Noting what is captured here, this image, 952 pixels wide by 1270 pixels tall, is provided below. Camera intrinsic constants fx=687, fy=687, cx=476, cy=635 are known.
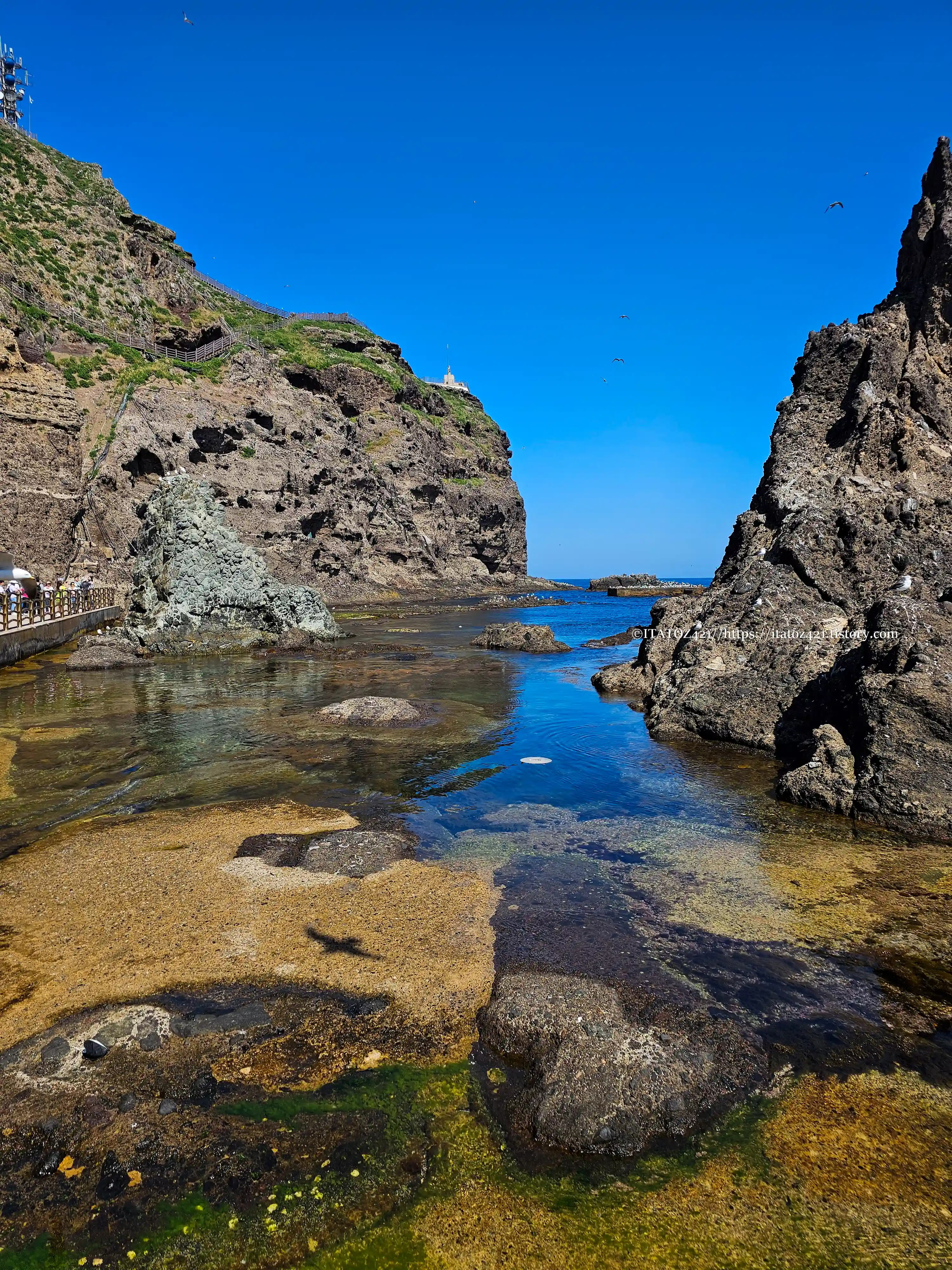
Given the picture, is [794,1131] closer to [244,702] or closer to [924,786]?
[924,786]

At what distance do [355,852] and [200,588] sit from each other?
23387mm

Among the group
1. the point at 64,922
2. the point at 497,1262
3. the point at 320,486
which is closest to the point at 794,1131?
the point at 497,1262

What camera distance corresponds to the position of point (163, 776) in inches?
432

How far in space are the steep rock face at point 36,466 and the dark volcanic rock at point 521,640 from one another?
27278 millimetres

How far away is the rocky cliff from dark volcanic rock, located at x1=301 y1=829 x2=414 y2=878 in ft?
130

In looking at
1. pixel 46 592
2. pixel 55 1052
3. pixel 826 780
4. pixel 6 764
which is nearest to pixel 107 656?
pixel 46 592

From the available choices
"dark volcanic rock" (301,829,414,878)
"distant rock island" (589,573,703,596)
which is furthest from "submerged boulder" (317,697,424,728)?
"distant rock island" (589,573,703,596)

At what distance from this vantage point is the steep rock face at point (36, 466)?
3903 cm

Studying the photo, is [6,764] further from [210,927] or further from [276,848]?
[210,927]

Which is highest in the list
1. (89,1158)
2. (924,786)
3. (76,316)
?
(76,316)

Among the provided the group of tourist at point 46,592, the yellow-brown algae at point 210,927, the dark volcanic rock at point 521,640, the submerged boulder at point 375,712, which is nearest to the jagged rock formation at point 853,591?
the submerged boulder at point 375,712

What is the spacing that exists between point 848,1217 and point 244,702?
633 inches

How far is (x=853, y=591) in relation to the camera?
1389 centimetres

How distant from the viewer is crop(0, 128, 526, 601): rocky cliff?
4319cm
